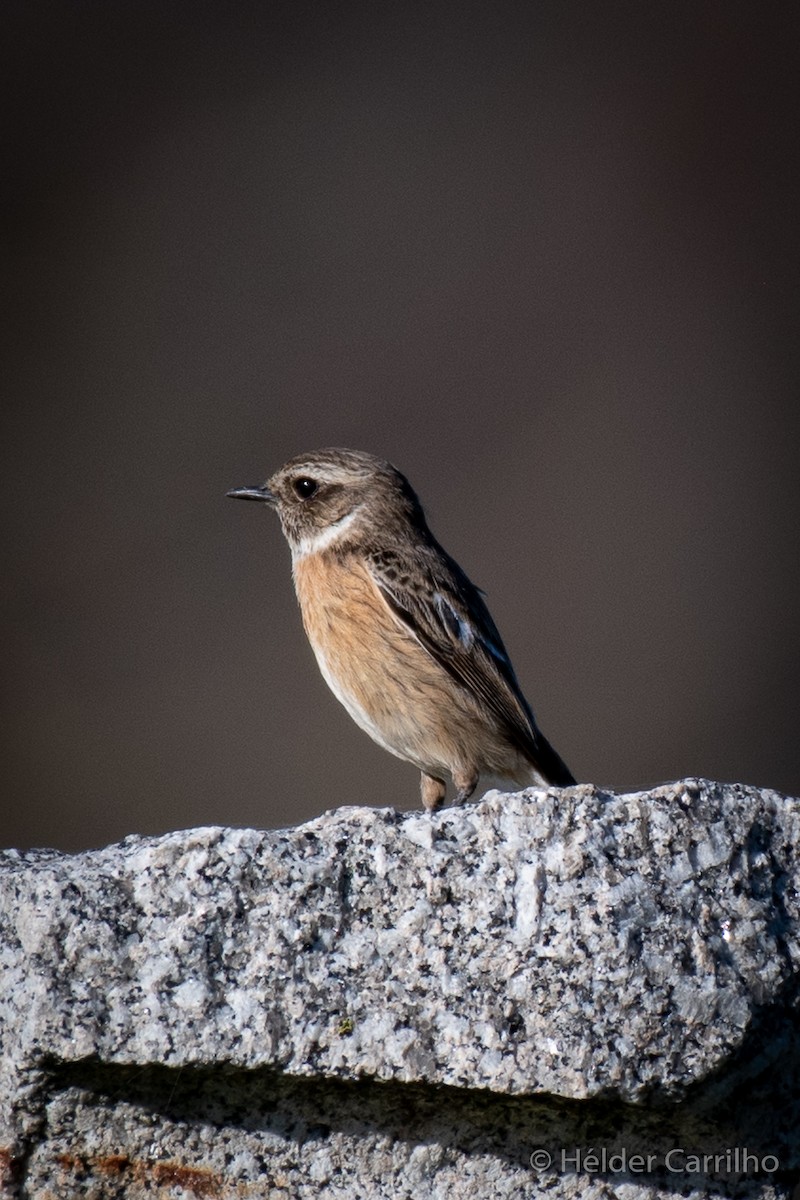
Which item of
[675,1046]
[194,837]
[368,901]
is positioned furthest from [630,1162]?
[194,837]

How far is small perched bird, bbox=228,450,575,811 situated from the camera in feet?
16.1

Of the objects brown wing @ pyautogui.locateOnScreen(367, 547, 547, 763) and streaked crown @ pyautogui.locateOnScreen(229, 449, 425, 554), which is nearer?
brown wing @ pyautogui.locateOnScreen(367, 547, 547, 763)

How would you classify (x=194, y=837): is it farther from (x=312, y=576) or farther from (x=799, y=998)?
(x=312, y=576)

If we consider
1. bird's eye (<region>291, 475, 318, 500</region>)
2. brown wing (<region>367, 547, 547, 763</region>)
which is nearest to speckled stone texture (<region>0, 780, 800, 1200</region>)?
brown wing (<region>367, 547, 547, 763</region>)

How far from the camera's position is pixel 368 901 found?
2184 mm

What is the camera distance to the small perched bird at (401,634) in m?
4.91

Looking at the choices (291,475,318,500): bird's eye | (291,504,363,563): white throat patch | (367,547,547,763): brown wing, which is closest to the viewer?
(367,547,547,763): brown wing

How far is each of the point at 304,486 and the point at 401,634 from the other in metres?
0.89

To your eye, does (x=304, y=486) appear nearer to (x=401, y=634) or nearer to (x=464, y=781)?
(x=401, y=634)

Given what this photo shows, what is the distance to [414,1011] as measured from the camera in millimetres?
2090

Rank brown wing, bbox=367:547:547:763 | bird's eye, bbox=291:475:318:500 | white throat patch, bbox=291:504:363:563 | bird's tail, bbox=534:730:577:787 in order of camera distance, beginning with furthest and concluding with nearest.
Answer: bird's eye, bbox=291:475:318:500 → white throat patch, bbox=291:504:363:563 → brown wing, bbox=367:547:547:763 → bird's tail, bbox=534:730:577:787

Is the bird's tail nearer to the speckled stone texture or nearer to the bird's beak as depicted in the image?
the bird's beak

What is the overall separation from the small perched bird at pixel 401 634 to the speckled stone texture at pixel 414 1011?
8.61ft

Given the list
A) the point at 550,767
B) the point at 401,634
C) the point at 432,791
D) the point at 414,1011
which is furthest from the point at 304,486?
the point at 414,1011
